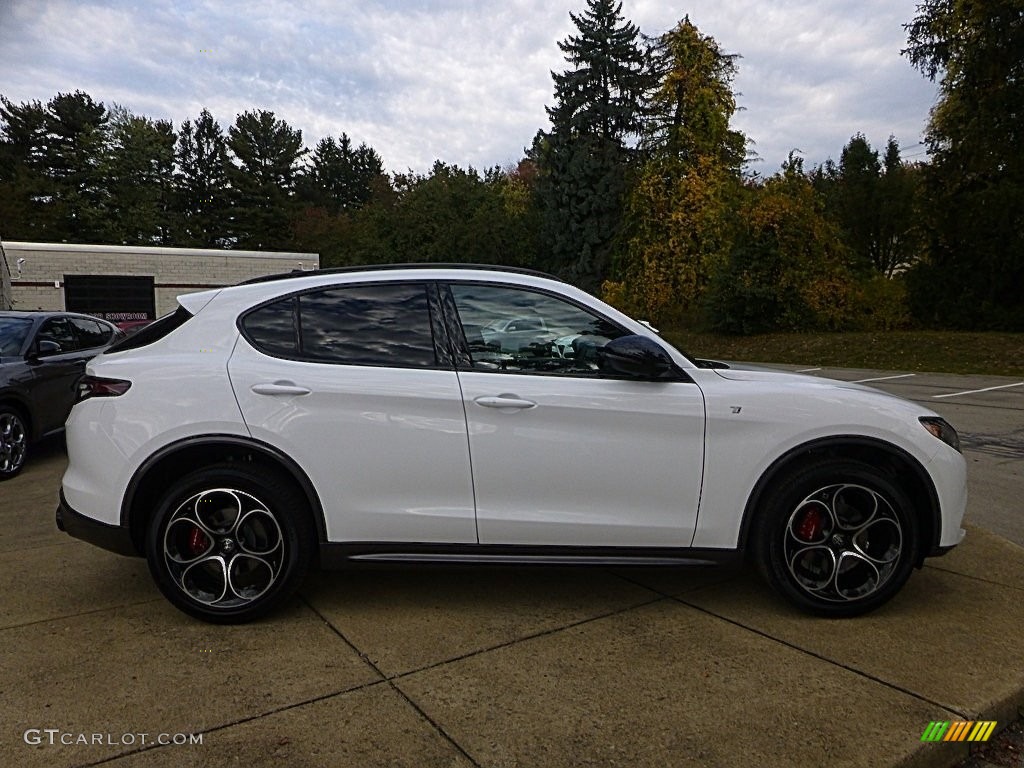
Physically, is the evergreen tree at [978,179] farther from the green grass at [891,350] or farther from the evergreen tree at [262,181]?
the evergreen tree at [262,181]

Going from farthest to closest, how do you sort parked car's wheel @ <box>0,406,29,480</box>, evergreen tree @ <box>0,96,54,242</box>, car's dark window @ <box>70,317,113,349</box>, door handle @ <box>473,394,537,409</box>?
evergreen tree @ <box>0,96,54,242</box> < car's dark window @ <box>70,317,113,349</box> < parked car's wheel @ <box>0,406,29,480</box> < door handle @ <box>473,394,537,409</box>

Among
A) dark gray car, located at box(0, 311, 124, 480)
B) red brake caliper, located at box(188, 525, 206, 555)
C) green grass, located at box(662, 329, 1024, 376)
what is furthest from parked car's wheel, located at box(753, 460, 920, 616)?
green grass, located at box(662, 329, 1024, 376)

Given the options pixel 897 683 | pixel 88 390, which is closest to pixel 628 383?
pixel 897 683

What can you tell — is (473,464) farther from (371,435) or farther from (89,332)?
(89,332)

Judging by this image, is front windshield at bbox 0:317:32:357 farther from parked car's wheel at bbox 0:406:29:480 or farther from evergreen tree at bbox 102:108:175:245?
evergreen tree at bbox 102:108:175:245

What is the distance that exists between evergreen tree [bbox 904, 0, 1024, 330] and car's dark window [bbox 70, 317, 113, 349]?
21.4m

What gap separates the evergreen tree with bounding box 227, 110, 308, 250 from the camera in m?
55.9

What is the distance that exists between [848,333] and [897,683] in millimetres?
21913

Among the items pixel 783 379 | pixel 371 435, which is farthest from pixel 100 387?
pixel 783 379

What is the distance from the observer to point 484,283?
356 cm

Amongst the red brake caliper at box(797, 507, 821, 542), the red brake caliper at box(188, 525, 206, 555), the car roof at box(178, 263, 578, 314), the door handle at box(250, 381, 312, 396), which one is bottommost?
the red brake caliper at box(188, 525, 206, 555)

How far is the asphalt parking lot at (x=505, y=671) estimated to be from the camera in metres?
2.42

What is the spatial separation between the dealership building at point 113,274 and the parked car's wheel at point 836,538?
24.4 m

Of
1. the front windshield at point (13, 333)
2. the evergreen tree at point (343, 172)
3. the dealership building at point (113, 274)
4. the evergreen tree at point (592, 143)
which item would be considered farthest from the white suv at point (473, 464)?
the evergreen tree at point (343, 172)
